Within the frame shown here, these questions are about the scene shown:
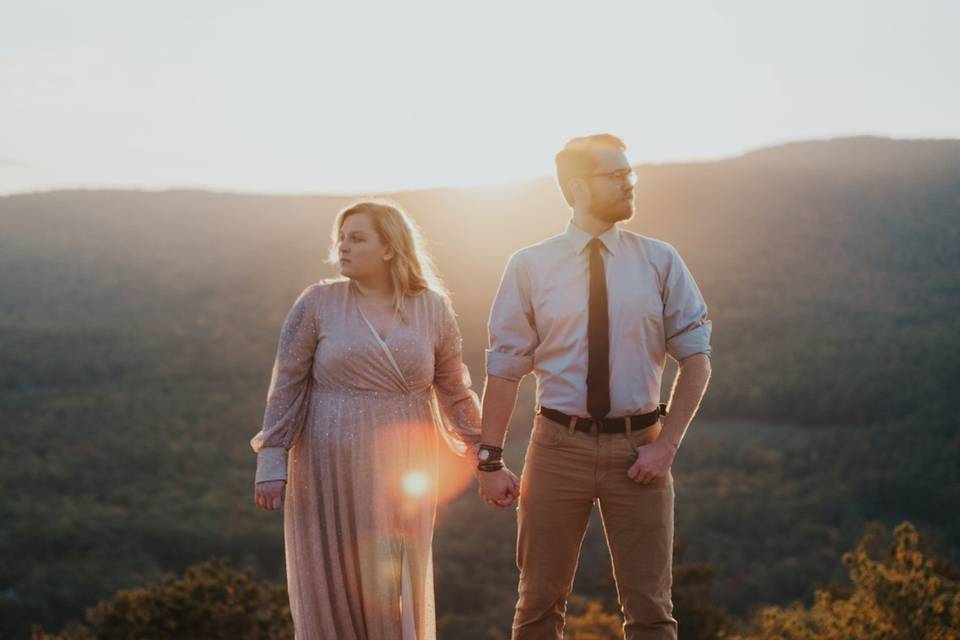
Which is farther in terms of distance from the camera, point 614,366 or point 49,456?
point 49,456

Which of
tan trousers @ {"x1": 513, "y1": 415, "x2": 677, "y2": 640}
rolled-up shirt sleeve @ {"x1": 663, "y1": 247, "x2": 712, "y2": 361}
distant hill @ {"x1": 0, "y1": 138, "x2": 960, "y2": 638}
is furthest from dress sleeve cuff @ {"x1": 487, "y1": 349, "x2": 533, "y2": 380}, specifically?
distant hill @ {"x1": 0, "y1": 138, "x2": 960, "y2": 638}

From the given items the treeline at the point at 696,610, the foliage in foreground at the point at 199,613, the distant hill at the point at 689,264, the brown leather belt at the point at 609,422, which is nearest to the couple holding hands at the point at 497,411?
the brown leather belt at the point at 609,422

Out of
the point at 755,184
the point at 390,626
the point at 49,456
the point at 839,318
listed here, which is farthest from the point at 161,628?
the point at 755,184

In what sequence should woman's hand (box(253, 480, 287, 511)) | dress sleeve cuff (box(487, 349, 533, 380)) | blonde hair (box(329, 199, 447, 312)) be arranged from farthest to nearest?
blonde hair (box(329, 199, 447, 312)), woman's hand (box(253, 480, 287, 511)), dress sleeve cuff (box(487, 349, 533, 380))

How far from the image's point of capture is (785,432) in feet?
202

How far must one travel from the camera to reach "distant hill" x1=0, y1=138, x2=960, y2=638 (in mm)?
38812

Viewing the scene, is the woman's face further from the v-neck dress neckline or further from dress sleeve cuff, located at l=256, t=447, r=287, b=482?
dress sleeve cuff, located at l=256, t=447, r=287, b=482

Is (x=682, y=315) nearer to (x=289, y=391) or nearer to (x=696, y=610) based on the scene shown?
(x=289, y=391)

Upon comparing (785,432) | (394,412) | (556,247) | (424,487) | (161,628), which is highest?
(556,247)

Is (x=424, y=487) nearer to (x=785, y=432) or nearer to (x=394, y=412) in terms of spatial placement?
(x=394, y=412)

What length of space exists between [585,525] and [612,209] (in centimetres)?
104

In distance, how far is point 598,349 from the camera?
3268 mm

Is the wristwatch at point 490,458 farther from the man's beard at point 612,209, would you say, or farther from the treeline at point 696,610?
the treeline at point 696,610

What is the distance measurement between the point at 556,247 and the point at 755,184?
8653 cm
